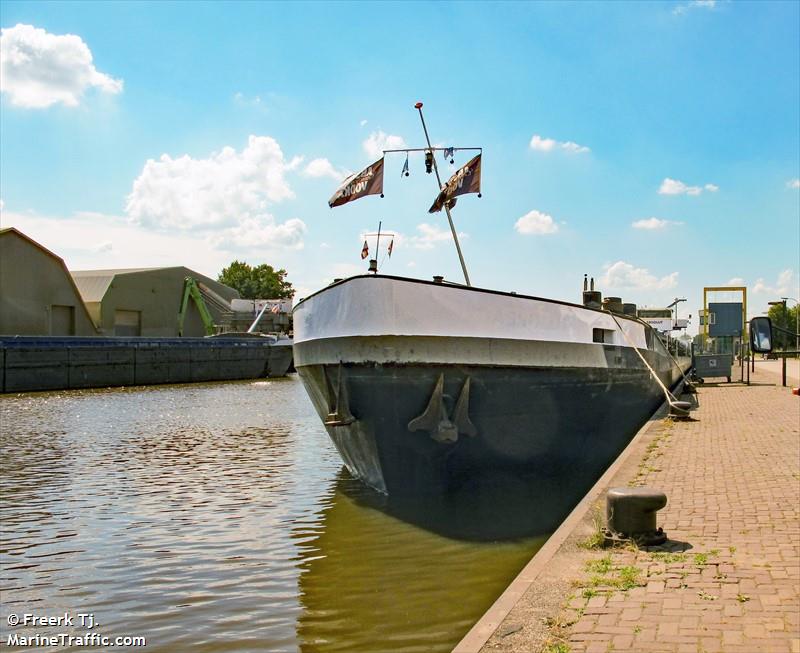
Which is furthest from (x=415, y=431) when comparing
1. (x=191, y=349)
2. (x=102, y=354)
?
(x=191, y=349)

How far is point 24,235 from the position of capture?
46.9 meters

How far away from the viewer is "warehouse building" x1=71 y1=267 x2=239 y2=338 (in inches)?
2399

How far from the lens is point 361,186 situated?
10180 mm

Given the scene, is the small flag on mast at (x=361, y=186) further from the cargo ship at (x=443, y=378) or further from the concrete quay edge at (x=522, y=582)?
the concrete quay edge at (x=522, y=582)

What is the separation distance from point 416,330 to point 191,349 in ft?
119

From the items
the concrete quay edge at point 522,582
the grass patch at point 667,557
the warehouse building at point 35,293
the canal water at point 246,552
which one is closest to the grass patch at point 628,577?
the grass patch at point 667,557

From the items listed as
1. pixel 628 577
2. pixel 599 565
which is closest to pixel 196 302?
pixel 599 565

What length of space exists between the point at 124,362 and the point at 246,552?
1295 inches

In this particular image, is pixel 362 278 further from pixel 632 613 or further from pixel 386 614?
pixel 632 613

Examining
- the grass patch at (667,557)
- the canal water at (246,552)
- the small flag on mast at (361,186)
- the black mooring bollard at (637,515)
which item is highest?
the small flag on mast at (361,186)

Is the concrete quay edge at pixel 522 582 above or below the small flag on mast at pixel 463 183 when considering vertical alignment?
below

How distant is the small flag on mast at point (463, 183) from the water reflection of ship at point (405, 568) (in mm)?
4368

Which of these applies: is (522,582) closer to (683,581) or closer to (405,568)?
(683,581)

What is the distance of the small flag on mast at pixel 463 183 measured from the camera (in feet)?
34.7
